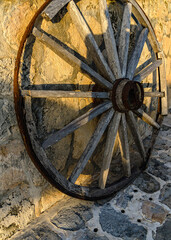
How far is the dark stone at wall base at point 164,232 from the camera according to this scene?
4.23 feet

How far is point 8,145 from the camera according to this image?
3.86ft

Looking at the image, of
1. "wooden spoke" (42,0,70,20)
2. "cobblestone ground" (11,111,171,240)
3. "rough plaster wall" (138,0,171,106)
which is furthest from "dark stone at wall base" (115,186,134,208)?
"rough plaster wall" (138,0,171,106)

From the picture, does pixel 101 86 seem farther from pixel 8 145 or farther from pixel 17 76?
pixel 8 145

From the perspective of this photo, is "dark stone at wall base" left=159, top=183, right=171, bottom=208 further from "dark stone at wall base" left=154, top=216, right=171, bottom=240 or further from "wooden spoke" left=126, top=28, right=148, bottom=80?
"wooden spoke" left=126, top=28, right=148, bottom=80

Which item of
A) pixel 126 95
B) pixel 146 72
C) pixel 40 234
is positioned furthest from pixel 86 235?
pixel 146 72

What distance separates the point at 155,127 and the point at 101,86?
2.60 feet

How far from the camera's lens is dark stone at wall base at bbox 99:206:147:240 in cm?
131

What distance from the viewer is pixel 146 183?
5.91 ft

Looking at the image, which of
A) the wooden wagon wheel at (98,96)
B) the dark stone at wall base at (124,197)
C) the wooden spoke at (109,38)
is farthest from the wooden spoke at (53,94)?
the dark stone at wall base at (124,197)

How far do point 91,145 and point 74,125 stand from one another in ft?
0.70

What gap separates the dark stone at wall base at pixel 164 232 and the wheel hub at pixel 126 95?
826 mm

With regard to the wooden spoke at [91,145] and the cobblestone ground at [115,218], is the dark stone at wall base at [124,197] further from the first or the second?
the wooden spoke at [91,145]

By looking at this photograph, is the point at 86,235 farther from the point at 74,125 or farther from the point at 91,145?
the point at 74,125

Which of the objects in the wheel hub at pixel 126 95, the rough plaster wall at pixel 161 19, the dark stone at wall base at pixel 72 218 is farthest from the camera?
the rough plaster wall at pixel 161 19
